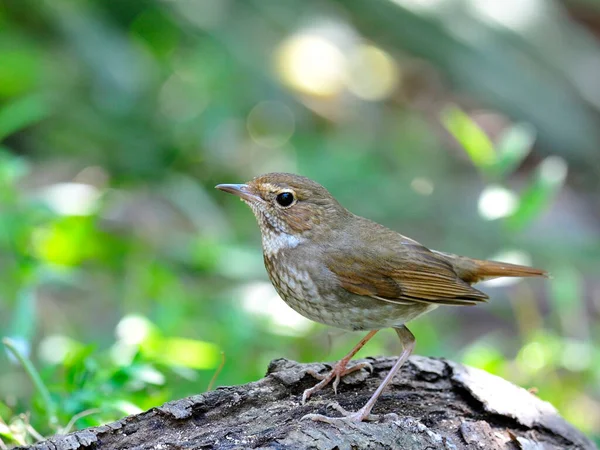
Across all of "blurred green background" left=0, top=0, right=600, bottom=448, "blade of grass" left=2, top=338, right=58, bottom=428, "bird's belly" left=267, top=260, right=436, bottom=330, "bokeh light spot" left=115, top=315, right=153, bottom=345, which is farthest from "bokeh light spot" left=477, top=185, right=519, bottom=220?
Result: "blade of grass" left=2, top=338, right=58, bottom=428

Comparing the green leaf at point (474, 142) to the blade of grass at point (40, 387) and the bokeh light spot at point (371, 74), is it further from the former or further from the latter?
the bokeh light spot at point (371, 74)

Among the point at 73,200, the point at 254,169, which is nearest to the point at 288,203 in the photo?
the point at 73,200

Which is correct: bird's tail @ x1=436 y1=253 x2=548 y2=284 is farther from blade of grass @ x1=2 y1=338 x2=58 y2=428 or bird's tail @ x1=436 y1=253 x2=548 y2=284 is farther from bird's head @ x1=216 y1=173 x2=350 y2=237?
blade of grass @ x1=2 y1=338 x2=58 y2=428

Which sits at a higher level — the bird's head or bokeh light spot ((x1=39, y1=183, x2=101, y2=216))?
bokeh light spot ((x1=39, y1=183, x2=101, y2=216))

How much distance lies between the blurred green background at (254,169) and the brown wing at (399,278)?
0.56 metres

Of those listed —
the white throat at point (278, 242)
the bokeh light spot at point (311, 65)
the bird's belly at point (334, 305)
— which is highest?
the bokeh light spot at point (311, 65)

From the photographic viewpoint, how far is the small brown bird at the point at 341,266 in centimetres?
367

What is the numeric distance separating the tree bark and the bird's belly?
0.18 m

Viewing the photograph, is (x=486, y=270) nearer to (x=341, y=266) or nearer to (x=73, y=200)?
(x=341, y=266)

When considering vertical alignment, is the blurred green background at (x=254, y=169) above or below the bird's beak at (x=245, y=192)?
above

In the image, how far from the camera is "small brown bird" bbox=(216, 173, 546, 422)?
3666 mm

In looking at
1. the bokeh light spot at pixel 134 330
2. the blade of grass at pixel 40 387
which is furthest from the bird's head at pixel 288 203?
the blade of grass at pixel 40 387

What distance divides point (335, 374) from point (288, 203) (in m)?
0.83

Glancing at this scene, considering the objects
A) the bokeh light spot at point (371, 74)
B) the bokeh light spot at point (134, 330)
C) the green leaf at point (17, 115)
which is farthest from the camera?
the bokeh light spot at point (371, 74)
